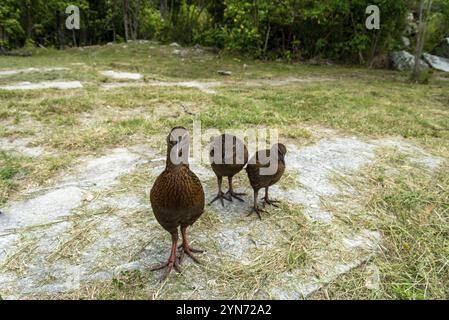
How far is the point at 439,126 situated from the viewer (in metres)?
5.90

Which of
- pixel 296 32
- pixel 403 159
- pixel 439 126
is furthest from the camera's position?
pixel 296 32

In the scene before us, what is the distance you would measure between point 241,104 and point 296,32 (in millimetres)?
9400

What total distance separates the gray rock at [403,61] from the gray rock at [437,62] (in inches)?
9.3

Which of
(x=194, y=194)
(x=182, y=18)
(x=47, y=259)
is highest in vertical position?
(x=182, y=18)

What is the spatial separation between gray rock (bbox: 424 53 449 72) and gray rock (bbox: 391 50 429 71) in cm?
24

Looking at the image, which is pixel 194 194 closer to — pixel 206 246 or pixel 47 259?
pixel 206 246

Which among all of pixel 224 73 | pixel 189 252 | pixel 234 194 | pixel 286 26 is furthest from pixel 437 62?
pixel 189 252

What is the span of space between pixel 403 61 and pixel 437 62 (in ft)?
4.76

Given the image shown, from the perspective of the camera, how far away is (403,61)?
46.0ft

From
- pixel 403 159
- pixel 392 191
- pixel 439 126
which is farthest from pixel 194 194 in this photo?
pixel 439 126

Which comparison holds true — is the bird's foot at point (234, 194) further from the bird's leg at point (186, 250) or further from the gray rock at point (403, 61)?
the gray rock at point (403, 61)

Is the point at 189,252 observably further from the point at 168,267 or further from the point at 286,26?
the point at 286,26

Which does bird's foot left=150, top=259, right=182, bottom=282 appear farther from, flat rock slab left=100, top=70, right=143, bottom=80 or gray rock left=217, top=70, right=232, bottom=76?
gray rock left=217, top=70, right=232, bottom=76

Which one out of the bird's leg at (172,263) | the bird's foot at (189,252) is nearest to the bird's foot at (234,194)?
the bird's foot at (189,252)
